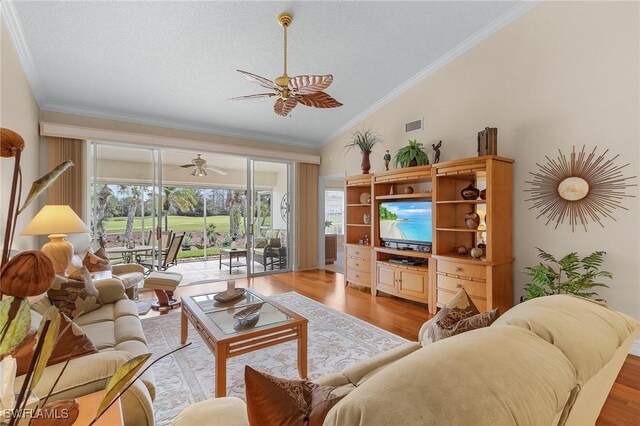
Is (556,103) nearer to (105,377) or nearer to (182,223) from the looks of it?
(105,377)

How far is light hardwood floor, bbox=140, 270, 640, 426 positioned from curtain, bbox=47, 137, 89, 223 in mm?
1677

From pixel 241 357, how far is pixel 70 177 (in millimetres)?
3704

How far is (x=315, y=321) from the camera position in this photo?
3539mm

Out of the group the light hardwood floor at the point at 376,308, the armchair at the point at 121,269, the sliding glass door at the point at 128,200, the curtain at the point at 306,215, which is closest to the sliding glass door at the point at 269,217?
the curtain at the point at 306,215

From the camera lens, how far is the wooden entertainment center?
3326mm

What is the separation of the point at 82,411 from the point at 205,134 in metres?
4.96

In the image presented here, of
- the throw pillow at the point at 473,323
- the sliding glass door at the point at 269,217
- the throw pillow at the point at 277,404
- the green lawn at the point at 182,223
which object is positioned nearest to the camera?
the throw pillow at the point at 277,404

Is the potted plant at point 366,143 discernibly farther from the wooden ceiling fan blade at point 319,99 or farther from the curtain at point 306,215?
the wooden ceiling fan blade at point 319,99

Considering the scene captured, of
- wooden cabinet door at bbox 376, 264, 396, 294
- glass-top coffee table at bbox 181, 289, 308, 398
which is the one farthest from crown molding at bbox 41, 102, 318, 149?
glass-top coffee table at bbox 181, 289, 308, 398

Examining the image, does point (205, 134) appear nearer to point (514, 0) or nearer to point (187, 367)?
point (187, 367)

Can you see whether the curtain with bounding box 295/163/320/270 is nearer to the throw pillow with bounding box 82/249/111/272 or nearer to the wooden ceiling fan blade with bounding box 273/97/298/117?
the wooden ceiling fan blade with bounding box 273/97/298/117

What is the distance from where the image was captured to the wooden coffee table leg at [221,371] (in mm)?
1932

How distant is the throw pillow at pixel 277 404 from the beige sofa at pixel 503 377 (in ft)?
0.65

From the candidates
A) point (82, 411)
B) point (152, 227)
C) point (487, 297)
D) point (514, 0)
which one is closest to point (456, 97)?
point (514, 0)
